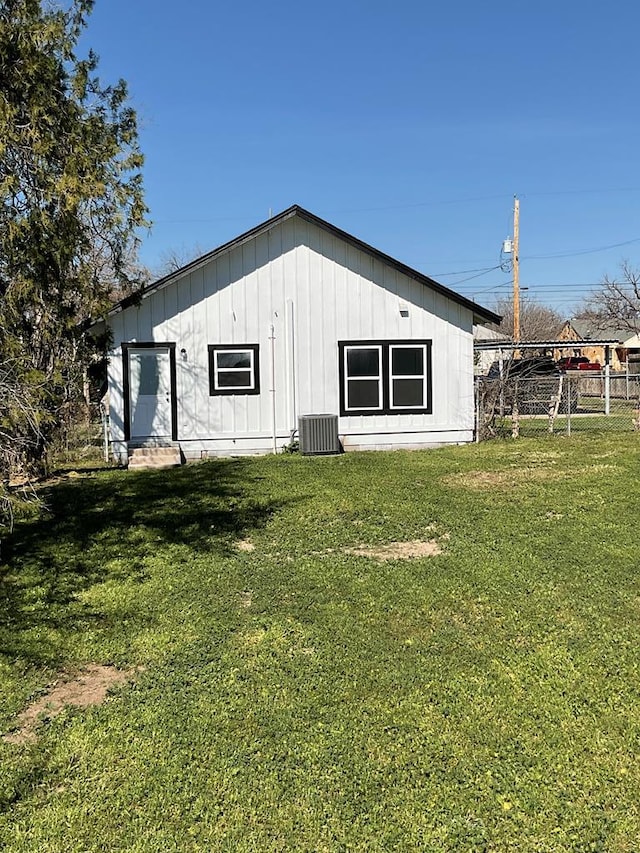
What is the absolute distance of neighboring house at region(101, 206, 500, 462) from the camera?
12984mm

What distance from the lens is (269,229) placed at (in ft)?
43.4

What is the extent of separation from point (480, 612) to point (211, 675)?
1950 millimetres

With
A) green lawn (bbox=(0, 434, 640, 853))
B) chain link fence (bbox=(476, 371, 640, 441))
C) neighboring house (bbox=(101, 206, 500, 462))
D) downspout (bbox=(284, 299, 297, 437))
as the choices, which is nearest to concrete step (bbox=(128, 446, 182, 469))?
neighboring house (bbox=(101, 206, 500, 462))

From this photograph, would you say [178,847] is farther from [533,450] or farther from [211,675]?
[533,450]

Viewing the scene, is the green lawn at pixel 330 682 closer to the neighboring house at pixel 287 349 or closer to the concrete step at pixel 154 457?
the concrete step at pixel 154 457

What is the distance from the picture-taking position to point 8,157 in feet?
22.4

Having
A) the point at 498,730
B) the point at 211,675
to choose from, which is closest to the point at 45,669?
the point at 211,675

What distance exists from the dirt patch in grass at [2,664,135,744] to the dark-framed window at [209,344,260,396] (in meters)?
9.34

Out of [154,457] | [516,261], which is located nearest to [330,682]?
[154,457]

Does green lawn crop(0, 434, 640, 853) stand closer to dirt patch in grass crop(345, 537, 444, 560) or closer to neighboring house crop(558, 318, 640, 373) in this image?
dirt patch in grass crop(345, 537, 444, 560)

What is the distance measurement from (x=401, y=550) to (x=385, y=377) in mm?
7886

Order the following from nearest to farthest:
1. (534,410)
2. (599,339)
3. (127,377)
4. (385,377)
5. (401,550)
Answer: (401,550), (127,377), (385,377), (534,410), (599,339)

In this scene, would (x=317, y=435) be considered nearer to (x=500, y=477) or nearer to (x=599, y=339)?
(x=500, y=477)

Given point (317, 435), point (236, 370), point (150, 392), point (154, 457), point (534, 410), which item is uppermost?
point (236, 370)
